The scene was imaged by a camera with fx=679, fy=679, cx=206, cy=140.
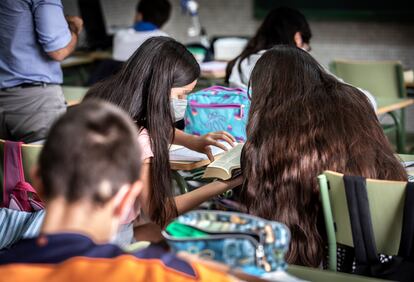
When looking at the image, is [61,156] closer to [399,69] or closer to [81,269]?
[81,269]

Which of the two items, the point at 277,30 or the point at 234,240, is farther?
the point at 277,30

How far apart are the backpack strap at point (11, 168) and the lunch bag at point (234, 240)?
1.22 m

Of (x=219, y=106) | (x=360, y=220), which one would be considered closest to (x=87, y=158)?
(x=360, y=220)

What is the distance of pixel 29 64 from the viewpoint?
143 inches

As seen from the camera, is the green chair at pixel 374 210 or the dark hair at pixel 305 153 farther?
the dark hair at pixel 305 153

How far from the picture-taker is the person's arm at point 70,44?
360 centimetres

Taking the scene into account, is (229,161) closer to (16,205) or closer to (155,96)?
(155,96)

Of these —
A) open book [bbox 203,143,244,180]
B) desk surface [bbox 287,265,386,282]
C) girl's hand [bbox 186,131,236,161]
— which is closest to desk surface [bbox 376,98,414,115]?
girl's hand [bbox 186,131,236,161]

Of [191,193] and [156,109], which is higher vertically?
[156,109]

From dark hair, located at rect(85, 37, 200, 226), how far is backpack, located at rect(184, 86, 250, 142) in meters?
0.63

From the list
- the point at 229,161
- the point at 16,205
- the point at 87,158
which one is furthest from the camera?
the point at 229,161

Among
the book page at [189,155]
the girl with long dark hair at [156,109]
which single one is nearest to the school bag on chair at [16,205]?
the girl with long dark hair at [156,109]

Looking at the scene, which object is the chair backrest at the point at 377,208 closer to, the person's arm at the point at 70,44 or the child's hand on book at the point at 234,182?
the child's hand on book at the point at 234,182

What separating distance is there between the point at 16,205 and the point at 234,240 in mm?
1233
